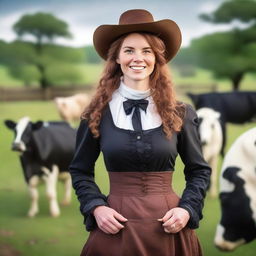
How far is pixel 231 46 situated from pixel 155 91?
75.9 inches

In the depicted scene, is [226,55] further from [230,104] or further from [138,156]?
[138,156]

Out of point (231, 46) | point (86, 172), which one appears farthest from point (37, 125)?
point (86, 172)

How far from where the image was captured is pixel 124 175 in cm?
139

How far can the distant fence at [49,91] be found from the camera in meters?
3.23

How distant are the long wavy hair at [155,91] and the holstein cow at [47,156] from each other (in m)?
1.62

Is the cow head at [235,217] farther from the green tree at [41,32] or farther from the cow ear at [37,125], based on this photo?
the green tree at [41,32]

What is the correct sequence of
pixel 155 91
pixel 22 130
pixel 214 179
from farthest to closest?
1. pixel 214 179
2. pixel 22 130
3. pixel 155 91

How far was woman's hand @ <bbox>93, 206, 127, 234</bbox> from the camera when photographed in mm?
1320

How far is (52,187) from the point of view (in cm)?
315

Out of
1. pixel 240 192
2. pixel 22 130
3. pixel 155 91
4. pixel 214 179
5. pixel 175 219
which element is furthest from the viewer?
pixel 214 179

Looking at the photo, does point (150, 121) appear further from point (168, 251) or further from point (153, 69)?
point (168, 251)

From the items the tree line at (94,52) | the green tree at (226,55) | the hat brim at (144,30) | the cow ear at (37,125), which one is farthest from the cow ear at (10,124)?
the hat brim at (144,30)

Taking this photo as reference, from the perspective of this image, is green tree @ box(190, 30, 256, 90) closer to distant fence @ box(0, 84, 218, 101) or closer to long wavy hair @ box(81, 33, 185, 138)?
distant fence @ box(0, 84, 218, 101)

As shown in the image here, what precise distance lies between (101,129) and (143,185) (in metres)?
0.20
